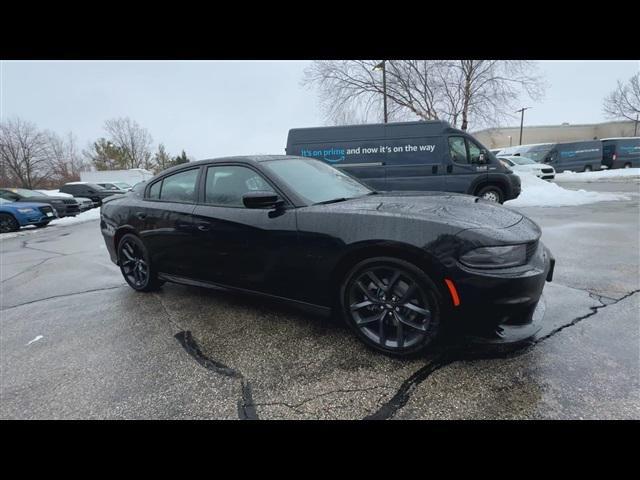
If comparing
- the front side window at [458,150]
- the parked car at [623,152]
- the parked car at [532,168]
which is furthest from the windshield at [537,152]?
the front side window at [458,150]

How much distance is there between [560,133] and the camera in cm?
5044

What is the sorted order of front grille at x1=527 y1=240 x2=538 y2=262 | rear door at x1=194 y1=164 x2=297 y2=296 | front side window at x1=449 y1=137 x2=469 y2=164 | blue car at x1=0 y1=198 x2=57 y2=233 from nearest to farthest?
1. front grille at x1=527 y1=240 x2=538 y2=262
2. rear door at x1=194 y1=164 x2=297 y2=296
3. front side window at x1=449 y1=137 x2=469 y2=164
4. blue car at x1=0 y1=198 x2=57 y2=233

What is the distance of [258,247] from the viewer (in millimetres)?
2799

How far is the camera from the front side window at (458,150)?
326 inches

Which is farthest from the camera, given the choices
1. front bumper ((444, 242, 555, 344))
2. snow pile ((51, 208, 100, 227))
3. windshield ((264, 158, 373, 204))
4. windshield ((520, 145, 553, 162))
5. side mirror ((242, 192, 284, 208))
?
windshield ((520, 145, 553, 162))

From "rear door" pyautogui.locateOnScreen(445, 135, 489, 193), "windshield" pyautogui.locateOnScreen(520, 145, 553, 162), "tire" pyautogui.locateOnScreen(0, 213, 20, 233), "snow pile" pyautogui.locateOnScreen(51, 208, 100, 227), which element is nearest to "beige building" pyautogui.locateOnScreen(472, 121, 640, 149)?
"windshield" pyautogui.locateOnScreen(520, 145, 553, 162)

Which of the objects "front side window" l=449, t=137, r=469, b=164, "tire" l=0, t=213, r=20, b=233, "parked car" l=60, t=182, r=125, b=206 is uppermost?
"front side window" l=449, t=137, r=469, b=164

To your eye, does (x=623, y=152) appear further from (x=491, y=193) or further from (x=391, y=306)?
(x=391, y=306)

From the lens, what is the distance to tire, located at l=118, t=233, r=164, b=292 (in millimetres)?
3893

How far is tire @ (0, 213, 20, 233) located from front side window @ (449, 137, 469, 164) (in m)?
13.8

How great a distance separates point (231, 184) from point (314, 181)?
0.80 m

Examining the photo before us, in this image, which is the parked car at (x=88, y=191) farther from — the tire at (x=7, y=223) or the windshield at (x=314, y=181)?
the windshield at (x=314, y=181)

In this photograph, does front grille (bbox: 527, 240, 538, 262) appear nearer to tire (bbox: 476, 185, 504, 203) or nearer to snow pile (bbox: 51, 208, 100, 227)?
tire (bbox: 476, 185, 504, 203)
